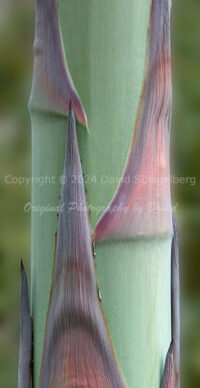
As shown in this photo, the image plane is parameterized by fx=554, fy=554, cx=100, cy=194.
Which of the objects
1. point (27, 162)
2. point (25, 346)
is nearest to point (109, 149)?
point (25, 346)

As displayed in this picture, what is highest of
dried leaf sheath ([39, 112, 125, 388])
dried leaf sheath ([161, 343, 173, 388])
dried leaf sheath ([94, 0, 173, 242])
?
dried leaf sheath ([94, 0, 173, 242])

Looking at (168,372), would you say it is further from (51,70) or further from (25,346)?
(51,70)

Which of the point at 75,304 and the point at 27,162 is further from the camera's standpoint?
the point at 27,162

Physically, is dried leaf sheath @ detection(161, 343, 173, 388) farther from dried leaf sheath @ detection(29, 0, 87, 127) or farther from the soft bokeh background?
the soft bokeh background

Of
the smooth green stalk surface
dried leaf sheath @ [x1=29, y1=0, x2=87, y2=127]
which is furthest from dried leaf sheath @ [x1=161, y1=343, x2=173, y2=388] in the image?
dried leaf sheath @ [x1=29, y1=0, x2=87, y2=127]

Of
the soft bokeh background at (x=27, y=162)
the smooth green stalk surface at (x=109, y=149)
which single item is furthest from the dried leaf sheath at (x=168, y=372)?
the soft bokeh background at (x=27, y=162)

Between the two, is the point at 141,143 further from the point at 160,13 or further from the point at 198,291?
the point at 198,291

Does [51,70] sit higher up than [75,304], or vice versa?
[51,70]
